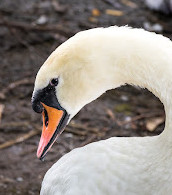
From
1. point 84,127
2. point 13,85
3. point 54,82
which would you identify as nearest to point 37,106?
point 54,82

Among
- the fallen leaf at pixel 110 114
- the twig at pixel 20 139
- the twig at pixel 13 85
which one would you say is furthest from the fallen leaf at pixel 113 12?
the twig at pixel 20 139

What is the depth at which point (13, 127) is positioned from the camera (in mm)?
3578

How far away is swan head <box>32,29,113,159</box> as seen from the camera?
1.87 metres

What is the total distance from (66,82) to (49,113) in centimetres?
20

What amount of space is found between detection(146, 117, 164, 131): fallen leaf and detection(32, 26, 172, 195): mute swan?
1.52 metres

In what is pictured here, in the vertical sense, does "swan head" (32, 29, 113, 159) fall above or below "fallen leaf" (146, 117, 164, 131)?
above

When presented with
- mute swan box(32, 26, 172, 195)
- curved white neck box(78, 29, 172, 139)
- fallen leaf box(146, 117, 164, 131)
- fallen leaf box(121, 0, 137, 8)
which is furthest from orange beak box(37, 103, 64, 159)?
fallen leaf box(121, 0, 137, 8)

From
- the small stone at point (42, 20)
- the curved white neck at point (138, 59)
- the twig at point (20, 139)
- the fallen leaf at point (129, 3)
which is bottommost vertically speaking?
the small stone at point (42, 20)

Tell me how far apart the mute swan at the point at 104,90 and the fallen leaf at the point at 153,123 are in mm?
1517

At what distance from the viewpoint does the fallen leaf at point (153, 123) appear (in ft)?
11.9

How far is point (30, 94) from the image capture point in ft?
12.7

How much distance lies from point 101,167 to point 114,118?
1738mm

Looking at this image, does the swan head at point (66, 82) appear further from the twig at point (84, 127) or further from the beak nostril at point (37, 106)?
the twig at point (84, 127)

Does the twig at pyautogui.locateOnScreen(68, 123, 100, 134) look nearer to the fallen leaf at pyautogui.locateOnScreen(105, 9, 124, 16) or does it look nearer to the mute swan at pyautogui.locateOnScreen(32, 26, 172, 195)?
Result: the mute swan at pyautogui.locateOnScreen(32, 26, 172, 195)
